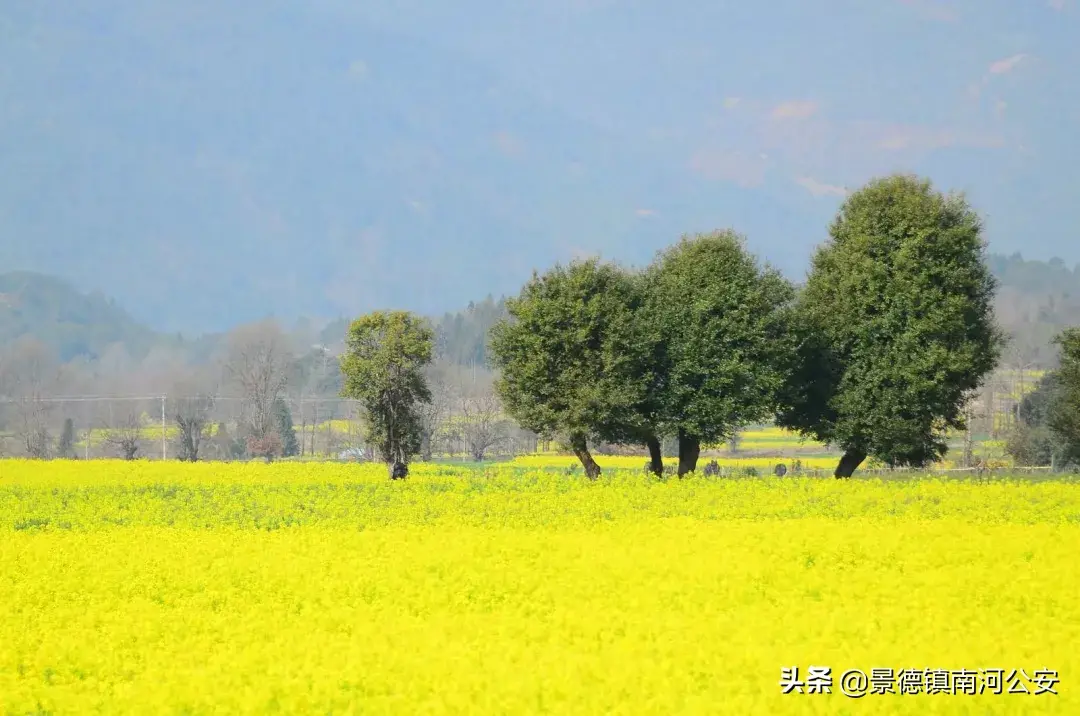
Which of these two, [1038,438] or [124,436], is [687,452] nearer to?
[1038,438]

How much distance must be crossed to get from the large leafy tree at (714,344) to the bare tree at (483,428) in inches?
1759

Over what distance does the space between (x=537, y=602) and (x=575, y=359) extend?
112 feet

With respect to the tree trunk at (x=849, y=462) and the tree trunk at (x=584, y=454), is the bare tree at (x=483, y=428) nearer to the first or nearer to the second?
the tree trunk at (x=584, y=454)

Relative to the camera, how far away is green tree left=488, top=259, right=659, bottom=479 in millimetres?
56344

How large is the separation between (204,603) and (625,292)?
3769 centimetres

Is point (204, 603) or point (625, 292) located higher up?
point (625, 292)

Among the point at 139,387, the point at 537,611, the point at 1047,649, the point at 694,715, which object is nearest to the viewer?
the point at 694,715

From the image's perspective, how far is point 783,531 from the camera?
33.2m

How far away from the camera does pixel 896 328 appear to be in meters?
57.0

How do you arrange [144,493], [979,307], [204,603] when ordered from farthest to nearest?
[979,307] → [144,493] → [204,603]

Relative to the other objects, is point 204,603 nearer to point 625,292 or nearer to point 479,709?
point 479,709

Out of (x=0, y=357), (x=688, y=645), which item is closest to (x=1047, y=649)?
(x=688, y=645)

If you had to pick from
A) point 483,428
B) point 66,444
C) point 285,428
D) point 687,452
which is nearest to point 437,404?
point 483,428

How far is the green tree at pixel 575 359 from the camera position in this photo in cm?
5634
